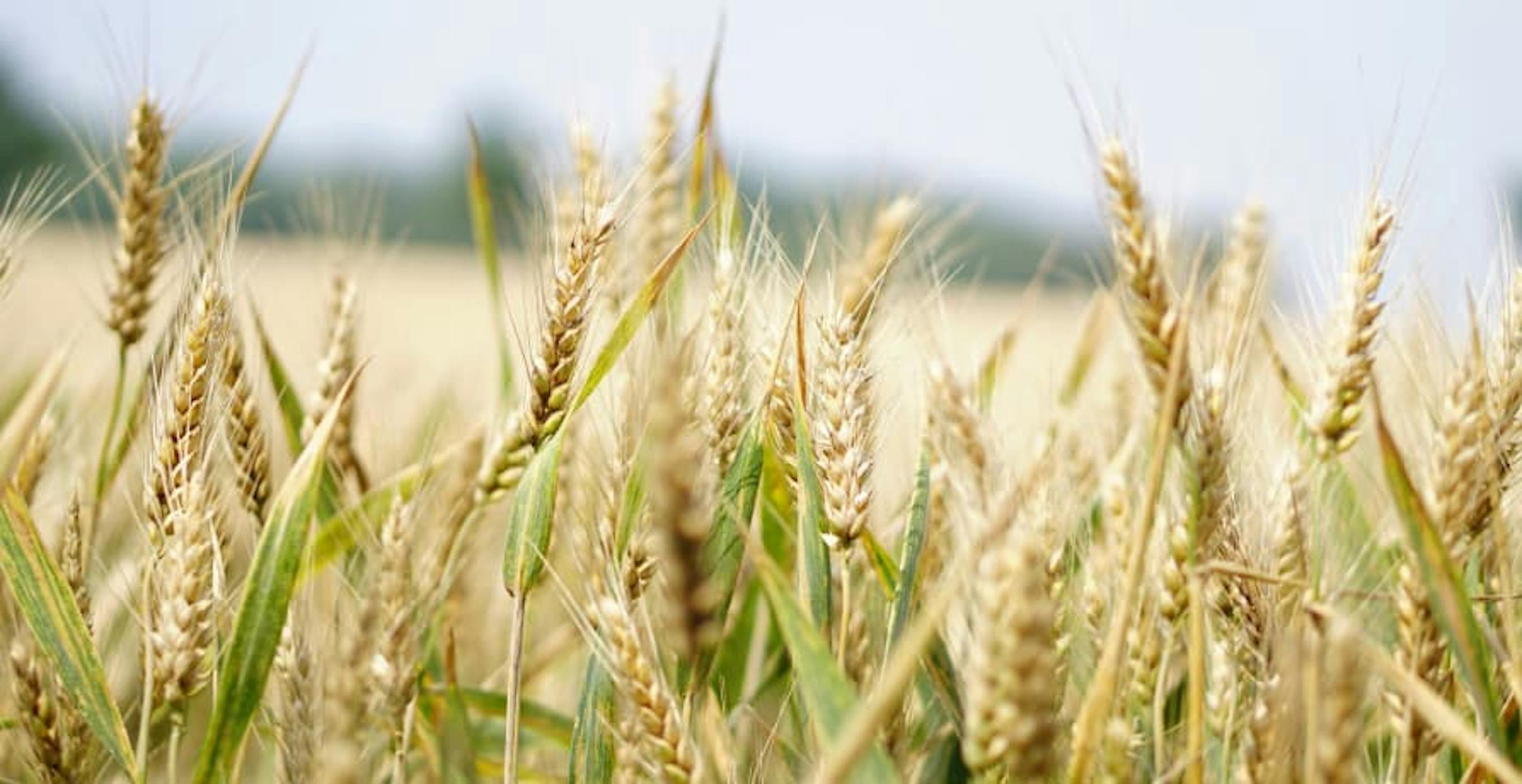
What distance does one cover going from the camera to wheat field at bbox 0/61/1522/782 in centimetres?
102

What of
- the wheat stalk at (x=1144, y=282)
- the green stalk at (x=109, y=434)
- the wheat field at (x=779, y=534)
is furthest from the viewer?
the green stalk at (x=109, y=434)

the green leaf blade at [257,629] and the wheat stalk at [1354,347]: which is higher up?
the wheat stalk at [1354,347]

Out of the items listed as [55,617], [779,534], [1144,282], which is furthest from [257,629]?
[1144,282]

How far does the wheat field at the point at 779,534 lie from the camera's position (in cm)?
102

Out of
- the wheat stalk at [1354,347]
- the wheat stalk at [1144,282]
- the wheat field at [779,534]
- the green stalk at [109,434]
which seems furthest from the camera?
the green stalk at [109,434]

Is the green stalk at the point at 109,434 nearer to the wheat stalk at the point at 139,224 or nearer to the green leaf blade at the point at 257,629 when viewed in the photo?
the wheat stalk at the point at 139,224

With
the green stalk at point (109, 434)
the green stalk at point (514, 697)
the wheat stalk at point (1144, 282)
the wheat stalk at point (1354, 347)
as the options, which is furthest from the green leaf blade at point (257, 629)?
the wheat stalk at point (1354, 347)

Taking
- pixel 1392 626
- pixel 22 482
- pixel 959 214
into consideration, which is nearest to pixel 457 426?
pixel 22 482

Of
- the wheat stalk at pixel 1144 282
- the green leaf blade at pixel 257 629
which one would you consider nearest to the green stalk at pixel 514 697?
the green leaf blade at pixel 257 629

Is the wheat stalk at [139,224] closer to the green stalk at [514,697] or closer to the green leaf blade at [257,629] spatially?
the green leaf blade at [257,629]

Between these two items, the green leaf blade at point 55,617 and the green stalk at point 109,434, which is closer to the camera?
the green leaf blade at point 55,617

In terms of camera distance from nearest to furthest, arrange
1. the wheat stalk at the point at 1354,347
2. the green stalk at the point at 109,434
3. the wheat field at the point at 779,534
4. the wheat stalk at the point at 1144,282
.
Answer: the wheat field at the point at 779,534
the wheat stalk at the point at 1144,282
the wheat stalk at the point at 1354,347
the green stalk at the point at 109,434

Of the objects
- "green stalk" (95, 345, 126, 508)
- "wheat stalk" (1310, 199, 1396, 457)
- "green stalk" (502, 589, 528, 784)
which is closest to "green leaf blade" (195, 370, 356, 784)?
"green stalk" (502, 589, 528, 784)

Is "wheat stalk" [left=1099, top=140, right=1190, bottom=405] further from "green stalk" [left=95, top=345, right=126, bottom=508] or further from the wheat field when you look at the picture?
"green stalk" [left=95, top=345, right=126, bottom=508]
